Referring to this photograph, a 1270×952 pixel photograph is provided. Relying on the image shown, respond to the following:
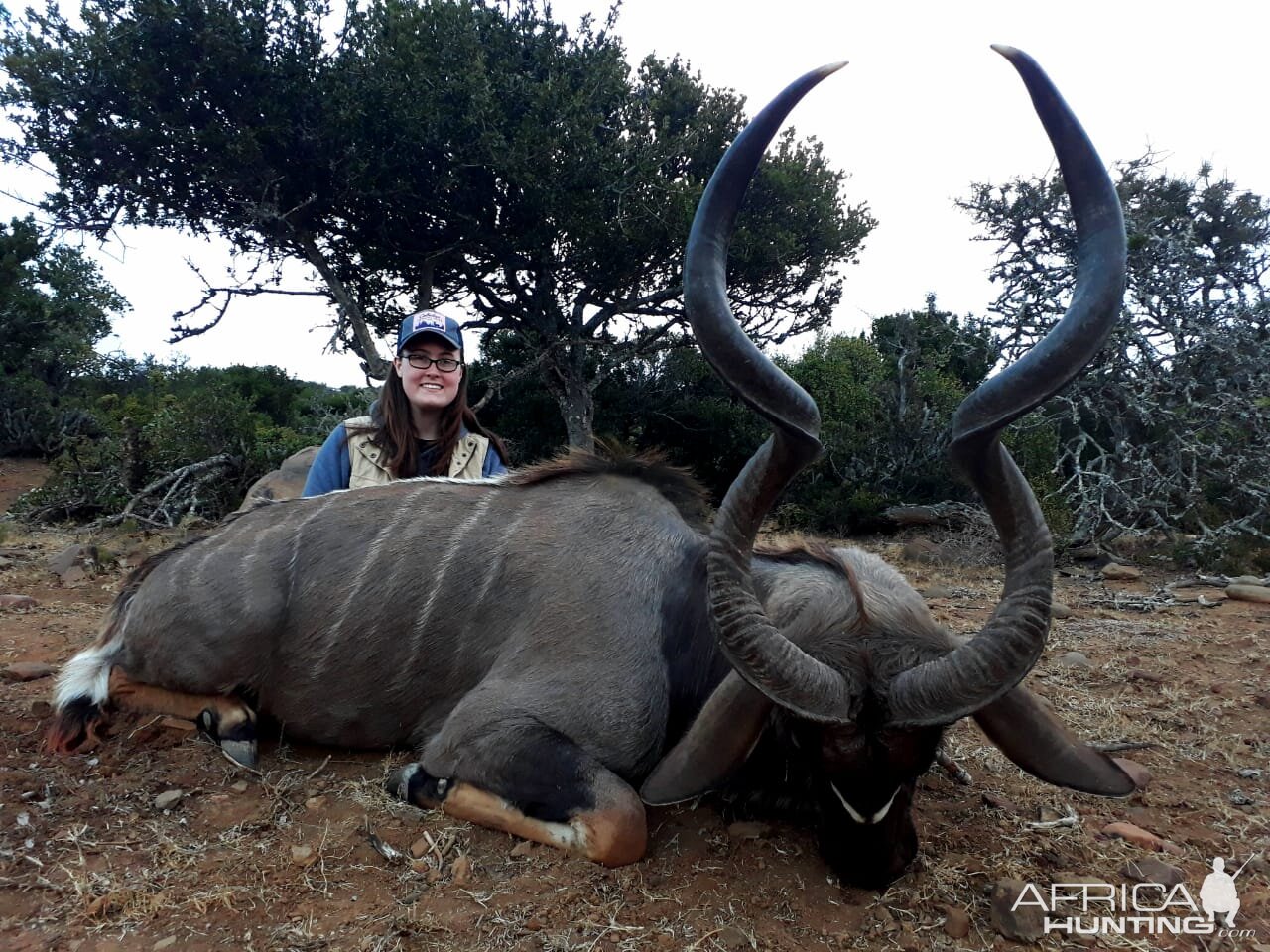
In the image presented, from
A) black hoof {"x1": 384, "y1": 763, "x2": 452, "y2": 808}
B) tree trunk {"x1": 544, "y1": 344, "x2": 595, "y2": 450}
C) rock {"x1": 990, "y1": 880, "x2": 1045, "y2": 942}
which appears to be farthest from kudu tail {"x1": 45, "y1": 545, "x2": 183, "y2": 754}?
tree trunk {"x1": 544, "y1": 344, "x2": 595, "y2": 450}

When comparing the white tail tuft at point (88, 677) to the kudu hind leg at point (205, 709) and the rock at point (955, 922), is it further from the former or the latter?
the rock at point (955, 922)

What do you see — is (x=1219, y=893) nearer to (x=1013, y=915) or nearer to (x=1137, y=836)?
(x=1137, y=836)

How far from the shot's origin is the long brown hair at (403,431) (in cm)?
445

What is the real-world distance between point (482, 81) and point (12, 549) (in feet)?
26.3

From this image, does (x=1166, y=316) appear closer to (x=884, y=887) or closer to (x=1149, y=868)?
(x=1149, y=868)

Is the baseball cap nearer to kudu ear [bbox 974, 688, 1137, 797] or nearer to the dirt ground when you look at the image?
the dirt ground

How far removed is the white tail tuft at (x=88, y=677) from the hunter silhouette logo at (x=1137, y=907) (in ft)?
11.6

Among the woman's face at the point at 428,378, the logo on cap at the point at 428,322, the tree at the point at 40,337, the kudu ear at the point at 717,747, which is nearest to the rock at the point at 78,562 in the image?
the woman's face at the point at 428,378

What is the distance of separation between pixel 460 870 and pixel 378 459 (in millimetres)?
2598

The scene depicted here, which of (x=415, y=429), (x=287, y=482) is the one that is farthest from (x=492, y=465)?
(x=287, y=482)

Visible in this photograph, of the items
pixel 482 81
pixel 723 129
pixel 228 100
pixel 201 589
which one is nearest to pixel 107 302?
pixel 228 100

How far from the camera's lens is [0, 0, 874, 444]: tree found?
10797mm

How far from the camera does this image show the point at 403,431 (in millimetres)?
4500

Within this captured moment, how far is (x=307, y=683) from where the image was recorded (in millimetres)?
3285
